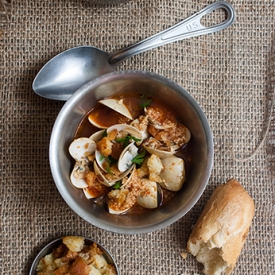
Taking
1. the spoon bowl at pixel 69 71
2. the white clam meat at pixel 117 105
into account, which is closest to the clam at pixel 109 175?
the white clam meat at pixel 117 105

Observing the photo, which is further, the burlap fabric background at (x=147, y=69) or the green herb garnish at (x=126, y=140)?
the burlap fabric background at (x=147, y=69)

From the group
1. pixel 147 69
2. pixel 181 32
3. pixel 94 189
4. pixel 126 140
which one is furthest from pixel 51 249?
pixel 181 32

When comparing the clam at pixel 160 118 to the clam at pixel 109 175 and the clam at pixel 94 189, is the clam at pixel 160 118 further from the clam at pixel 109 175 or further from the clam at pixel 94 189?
the clam at pixel 94 189

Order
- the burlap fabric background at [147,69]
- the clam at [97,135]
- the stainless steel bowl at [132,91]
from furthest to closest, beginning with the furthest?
the burlap fabric background at [147,69] → the clam at [97,135] → the stainless steel bowl at [132,91]

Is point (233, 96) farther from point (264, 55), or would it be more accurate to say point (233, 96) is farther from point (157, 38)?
point (157, 38)

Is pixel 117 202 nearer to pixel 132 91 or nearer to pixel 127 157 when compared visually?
pixel 127 157

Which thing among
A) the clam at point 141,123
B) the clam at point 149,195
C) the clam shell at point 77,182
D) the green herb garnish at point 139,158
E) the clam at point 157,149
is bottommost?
the clam at point 149,195
